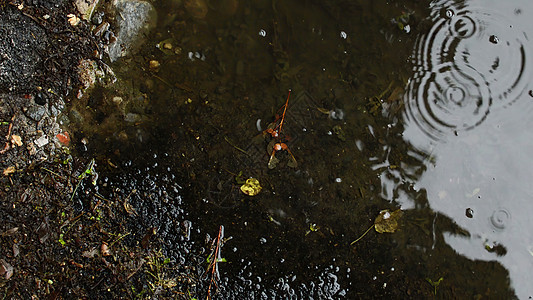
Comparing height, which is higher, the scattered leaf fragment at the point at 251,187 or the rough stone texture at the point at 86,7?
the rough stone texture at the point at 86,7

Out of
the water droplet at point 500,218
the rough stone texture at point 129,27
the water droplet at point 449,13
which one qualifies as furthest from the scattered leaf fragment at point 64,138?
the water droplet at point 500,218

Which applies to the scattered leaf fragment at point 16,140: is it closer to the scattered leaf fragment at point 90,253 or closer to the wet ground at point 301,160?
the wet ground at point 301,160

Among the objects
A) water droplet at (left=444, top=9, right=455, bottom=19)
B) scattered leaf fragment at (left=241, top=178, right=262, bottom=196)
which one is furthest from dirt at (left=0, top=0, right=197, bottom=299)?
water droplet at (left=444, top=9, right=455, bottom=19)

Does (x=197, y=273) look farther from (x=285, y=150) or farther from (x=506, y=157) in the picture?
(x=506, y=157)

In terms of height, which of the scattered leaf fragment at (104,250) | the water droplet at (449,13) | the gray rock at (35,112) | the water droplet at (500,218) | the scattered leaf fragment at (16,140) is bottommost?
the scattered leaf fragment at (104,250)

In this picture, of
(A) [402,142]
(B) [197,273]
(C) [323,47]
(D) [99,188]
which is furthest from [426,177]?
(D) [99,188]

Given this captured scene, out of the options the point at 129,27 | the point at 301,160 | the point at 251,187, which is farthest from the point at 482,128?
the point at 129,27

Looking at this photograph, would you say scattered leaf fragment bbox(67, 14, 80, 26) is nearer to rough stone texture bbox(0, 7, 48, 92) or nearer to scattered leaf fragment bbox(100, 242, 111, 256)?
rough stone texture bbox(0, 7, 48, 92)
